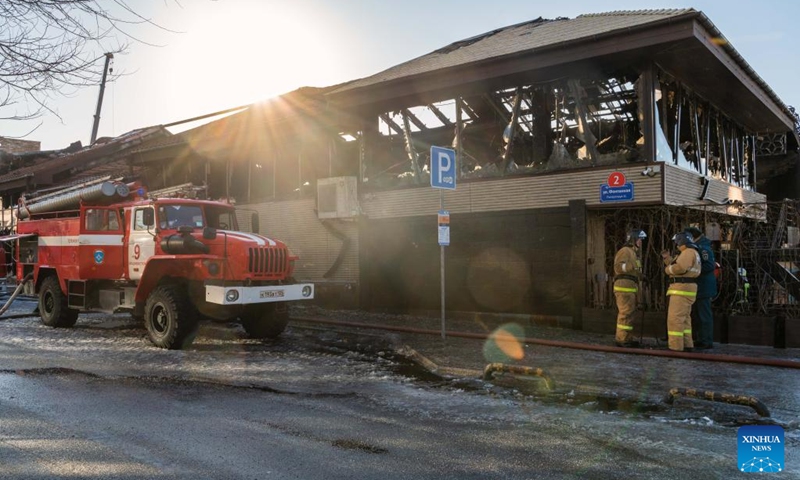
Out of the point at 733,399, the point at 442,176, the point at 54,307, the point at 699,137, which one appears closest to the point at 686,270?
the point at 733,399

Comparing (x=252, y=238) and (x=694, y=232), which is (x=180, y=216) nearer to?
(x=252, y=238)

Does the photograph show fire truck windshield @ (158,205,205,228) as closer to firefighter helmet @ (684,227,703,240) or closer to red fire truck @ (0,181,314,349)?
red fire truck @ (0,181,314,349)

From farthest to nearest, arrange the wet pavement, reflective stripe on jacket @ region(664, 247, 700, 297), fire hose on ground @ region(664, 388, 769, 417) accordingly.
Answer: reflective stripe on jacket @ region(664, 247, 700, 297), the wet pavement, fire hose on ground @ region(664, 388, 769, 417)

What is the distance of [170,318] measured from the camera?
940 centimetres

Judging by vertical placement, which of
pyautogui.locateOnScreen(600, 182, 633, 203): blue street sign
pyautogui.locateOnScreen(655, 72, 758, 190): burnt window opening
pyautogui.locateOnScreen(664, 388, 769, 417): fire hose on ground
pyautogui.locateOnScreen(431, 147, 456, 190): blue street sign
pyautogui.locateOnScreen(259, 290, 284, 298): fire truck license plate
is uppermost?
pyautogui.locateOnScreen(655, 72, 758, 190): burnt window opening

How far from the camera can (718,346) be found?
970 cm

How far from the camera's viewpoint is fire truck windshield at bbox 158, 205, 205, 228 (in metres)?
10.4

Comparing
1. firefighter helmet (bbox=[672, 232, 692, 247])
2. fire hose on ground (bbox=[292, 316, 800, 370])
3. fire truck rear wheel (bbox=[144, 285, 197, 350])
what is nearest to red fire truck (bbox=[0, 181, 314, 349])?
fire truck rear wheel (bbox=[144, 285, 197, 350])

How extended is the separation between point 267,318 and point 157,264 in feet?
6.69

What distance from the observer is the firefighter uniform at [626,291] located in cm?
959

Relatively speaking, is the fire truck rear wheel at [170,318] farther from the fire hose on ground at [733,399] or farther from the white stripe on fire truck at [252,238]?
the fire hose on ground at [733,399]

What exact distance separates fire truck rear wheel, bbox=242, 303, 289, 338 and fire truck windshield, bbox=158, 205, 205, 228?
180 centimetres

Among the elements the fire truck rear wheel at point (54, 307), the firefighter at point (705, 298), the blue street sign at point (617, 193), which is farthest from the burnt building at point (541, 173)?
the fire truck rear wheel at point (54, 307)

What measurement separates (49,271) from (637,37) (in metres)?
12.5
